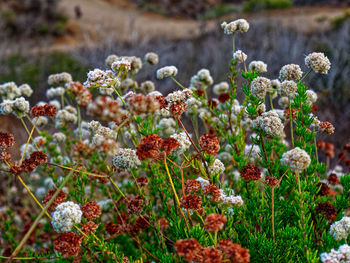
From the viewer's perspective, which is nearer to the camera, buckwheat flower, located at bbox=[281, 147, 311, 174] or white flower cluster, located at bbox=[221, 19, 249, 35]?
buckwheat flower, located at bbox=[281, 147, 311, 174]

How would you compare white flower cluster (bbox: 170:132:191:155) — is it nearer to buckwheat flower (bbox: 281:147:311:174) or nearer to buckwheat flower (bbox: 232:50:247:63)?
buckwheat flower (bbox: 281:147:311:174)

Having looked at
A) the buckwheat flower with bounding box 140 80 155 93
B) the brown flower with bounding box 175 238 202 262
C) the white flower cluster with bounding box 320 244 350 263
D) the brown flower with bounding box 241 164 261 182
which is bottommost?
the white flower cluster with bounding box 320 244 350 263

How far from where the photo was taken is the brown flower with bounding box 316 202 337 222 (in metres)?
1.92

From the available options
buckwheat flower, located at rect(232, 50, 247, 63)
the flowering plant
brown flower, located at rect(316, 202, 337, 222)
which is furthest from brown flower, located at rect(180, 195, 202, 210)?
buckwheat flower, located at rect(232, 50, 247, 63)

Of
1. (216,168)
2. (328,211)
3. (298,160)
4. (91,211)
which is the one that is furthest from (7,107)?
(328,211)

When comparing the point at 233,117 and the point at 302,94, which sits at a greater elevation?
the point at 302,94

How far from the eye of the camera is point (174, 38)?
17312mm

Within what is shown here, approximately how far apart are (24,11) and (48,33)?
14.3ft

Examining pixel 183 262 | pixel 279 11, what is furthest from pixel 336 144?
pixel 279 11

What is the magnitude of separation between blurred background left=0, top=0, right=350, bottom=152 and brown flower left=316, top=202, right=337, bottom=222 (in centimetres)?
111

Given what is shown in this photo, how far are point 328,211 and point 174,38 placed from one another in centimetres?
1632

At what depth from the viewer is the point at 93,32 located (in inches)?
889

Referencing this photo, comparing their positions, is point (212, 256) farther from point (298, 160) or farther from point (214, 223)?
point (298, 160)

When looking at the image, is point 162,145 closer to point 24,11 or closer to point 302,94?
point 302,94
